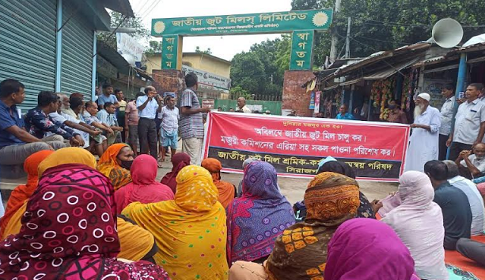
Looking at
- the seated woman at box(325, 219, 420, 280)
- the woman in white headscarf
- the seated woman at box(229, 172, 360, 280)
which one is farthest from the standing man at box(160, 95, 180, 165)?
the seated woman at box(325, 219, 420, 280)

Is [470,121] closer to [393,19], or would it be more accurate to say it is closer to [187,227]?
[187,227]

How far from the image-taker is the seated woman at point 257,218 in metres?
2.36

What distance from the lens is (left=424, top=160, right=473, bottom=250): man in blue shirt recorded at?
10.6 feet

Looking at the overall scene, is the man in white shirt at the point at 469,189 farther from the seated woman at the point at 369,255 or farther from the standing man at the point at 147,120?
the standing man at the point at 147,120

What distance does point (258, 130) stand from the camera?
5.46 metres

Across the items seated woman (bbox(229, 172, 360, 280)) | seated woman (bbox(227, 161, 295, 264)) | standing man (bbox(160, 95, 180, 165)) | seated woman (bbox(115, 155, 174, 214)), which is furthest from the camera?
standing man (bbox(160, 95, 180, 165))

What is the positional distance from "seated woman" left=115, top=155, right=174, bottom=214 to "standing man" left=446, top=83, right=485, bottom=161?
187 inches

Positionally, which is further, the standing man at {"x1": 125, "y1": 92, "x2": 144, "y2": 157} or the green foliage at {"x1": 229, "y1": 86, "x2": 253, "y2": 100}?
A: the green foliage at {"x1": 229, "y1": 86, "x2": 253, "y2": 100}

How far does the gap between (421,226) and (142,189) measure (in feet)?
6.78

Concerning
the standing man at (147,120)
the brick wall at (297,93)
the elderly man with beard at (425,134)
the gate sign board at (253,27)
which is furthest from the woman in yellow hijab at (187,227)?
the gate sign board at (253,27)

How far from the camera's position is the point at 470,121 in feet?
17.4

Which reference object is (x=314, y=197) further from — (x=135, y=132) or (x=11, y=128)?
(x=135, y=132)

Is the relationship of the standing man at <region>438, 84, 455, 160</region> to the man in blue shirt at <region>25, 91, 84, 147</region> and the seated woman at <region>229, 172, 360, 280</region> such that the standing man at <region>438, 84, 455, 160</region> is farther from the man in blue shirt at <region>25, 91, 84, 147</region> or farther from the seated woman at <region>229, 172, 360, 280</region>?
the man in blue shirt at <region>25, 91, 84, 147</region>

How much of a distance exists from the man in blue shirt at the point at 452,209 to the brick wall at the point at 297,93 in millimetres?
12979
